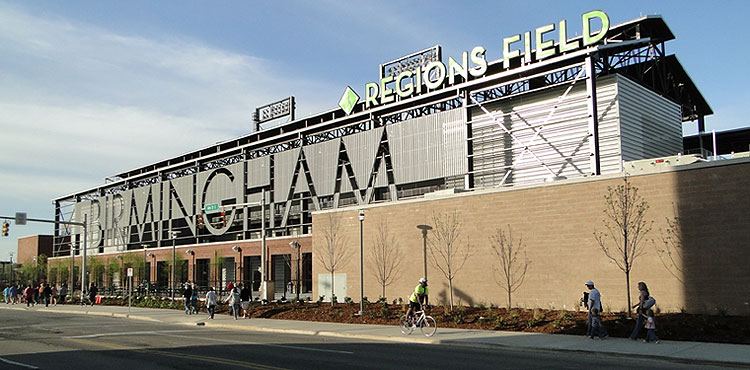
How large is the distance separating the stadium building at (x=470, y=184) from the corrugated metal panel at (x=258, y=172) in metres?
0.22

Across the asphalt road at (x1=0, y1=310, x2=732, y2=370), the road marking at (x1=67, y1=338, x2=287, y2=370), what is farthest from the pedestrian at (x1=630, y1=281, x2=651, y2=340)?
the road marking at (x1=67, y1=338, x2=287, y2=370)

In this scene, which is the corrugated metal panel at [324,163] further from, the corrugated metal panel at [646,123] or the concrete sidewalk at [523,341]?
the concrete sidewalk at [523,341]

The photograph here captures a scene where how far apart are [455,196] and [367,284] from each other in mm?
8439

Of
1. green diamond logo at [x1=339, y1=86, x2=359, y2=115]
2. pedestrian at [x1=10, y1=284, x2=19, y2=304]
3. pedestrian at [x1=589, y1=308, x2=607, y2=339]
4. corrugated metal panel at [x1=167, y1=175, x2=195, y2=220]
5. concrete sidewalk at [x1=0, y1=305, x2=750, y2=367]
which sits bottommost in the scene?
pedestrian at [x1=10, y1=284, x2=19, y2=304]

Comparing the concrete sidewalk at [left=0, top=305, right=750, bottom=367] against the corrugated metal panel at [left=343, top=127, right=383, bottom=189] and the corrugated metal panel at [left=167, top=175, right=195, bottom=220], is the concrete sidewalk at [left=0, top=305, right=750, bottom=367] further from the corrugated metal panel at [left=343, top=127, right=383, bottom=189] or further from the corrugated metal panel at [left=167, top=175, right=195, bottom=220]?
the corrugated metal panel at [left=167, top=175, right=195, bottom=220]

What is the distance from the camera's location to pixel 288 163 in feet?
232

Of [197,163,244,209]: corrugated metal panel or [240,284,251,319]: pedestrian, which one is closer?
[240,284,251,319]: pedestrian

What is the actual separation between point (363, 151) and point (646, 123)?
26534mm

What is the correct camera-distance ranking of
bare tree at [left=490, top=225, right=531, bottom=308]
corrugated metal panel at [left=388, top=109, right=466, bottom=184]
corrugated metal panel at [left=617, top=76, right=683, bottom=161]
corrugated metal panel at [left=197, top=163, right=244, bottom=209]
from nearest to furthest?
bare tree at [left=490, top=225, right=531, bottom=308]
corrugated metal panel at [left=617, top=76, right=683, bottom=161]
corrugated metal panel at [left=388, top=109, right=466, bottom=184]
corrugated metal panel at [left=197, top=163, right=244, bottom=209]

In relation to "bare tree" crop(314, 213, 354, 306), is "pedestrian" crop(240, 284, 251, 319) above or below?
below

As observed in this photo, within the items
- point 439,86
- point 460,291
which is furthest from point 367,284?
point 439,86

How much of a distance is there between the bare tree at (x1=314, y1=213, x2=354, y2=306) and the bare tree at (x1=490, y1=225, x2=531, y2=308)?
1126 centimetres

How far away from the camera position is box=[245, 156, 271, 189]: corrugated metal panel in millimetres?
73450

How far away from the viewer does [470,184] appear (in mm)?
51938
